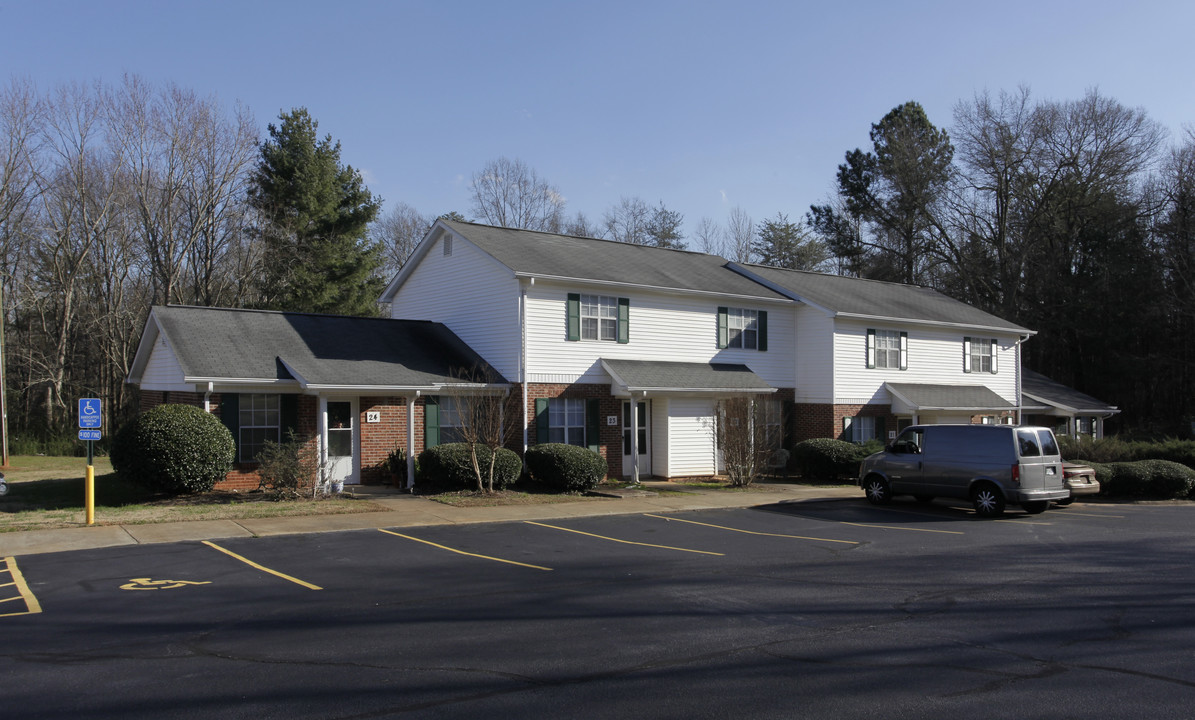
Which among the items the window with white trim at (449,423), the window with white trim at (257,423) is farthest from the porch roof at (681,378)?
the window with white trim at (257,423)

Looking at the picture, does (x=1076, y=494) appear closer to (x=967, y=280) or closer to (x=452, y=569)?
(x=452, y=569)

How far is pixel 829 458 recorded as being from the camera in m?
24.0

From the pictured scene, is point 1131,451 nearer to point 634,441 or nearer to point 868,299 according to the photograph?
point 868,299

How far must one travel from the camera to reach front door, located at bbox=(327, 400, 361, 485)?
19.9m

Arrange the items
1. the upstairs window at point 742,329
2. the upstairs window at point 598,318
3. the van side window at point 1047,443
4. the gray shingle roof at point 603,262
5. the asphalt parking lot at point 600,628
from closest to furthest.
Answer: the asphalt parking lot at point 600,628, the van side window at point 1047,443, the upstairs window at point 598,318, the gray shingle roof at point 603,262, the upstairs window at point 742,329

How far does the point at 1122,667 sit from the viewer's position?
6.92 metres

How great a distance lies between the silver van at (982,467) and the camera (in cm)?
1703

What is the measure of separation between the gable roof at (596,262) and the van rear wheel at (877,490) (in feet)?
24.8

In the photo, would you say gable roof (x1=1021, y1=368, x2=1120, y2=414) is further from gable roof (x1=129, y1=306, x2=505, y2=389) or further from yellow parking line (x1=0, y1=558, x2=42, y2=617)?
yellow parking line (x1=0, y1=558, x2=42, y2=617)

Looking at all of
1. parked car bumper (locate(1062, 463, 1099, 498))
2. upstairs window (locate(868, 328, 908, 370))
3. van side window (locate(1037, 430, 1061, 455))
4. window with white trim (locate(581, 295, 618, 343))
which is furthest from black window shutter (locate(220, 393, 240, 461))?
upstairs window (locate(868, 328, 908, 370))

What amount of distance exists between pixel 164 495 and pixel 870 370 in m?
20.1

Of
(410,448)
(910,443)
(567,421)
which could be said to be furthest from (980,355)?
(410,448)

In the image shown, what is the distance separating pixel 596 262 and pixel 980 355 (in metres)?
15.9

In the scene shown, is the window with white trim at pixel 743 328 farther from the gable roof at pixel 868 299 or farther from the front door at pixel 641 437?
the front door at pixel 641 437
